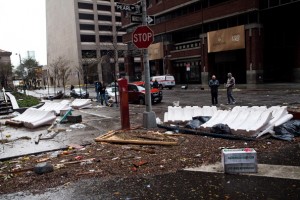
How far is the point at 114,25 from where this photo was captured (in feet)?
315

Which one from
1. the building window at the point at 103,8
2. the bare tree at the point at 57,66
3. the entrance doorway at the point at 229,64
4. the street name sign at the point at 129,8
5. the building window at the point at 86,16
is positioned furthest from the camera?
the building window at the point at 103,8

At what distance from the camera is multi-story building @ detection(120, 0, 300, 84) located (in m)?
37.7

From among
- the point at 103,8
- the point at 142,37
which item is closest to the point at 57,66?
the point at 103,8

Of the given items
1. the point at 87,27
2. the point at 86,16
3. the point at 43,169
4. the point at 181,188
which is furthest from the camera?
the point at 87,27

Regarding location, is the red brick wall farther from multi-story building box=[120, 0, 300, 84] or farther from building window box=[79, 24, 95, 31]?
building window box=[79, 24, 95, 31]

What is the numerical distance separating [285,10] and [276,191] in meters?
38.3

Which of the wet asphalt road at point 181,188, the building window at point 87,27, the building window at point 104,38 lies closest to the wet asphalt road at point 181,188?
the wet asphalt road at point 181,188

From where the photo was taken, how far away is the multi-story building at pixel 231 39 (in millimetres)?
37688

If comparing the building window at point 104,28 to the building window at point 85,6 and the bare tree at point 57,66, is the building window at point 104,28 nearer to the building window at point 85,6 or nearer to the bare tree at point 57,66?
the building window at point 85,6

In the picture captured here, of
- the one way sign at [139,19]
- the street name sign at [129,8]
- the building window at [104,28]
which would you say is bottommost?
the one way sign at [139,19]

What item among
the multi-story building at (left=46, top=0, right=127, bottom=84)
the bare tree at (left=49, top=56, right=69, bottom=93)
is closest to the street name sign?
the bare tree at (left=49, top=56, right=69, bottom=93)

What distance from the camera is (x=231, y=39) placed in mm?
40531

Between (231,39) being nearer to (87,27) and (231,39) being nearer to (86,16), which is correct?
(87,27)

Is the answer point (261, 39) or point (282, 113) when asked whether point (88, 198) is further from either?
point (261, 39)
